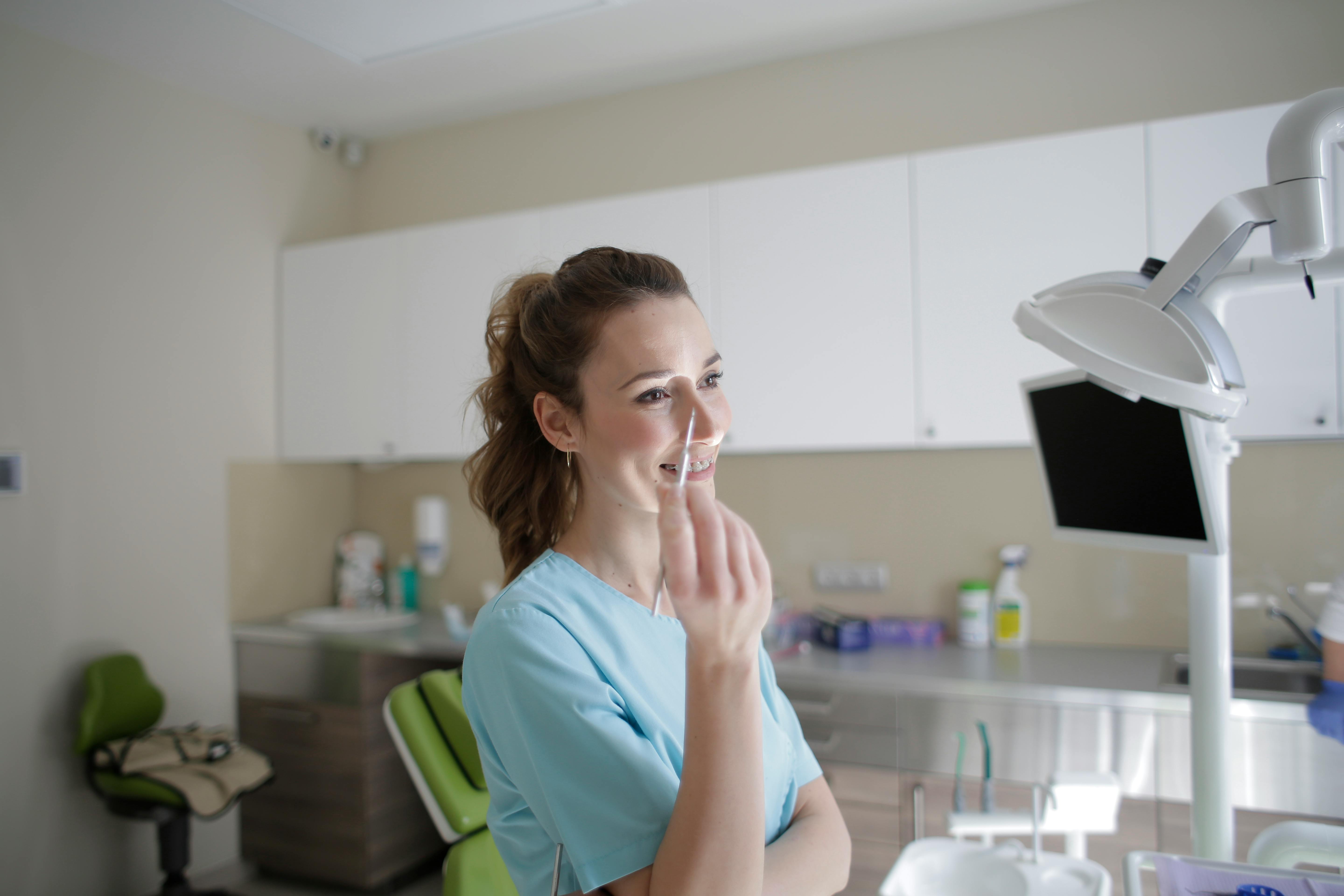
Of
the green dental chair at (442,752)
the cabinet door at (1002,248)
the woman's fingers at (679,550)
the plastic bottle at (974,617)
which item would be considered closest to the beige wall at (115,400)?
the green dental chair at (442,752)

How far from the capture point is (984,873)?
127cm

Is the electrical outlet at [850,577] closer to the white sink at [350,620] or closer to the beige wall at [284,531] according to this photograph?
the white sink at [350,620]

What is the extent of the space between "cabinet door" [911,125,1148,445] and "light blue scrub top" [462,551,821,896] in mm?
1483

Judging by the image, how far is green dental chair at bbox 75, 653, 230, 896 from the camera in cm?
247

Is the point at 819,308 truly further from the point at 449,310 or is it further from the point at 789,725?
the point at 789,725

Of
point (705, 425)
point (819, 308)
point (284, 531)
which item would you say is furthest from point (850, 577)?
point (284, 531)

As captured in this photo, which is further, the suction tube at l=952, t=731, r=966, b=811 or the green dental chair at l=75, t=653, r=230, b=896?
the green dental chair at l=75, t=653, r=230, b=896

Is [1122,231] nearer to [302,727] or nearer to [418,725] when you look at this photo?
[418,725]

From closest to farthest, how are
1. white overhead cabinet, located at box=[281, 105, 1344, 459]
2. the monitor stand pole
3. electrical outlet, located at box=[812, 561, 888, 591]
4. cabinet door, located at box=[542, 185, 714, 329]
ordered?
the monitor stand pole < white overhead cabinet, located at box=[281, 105, 1344, 459] < cabinet door, located at box=[542, 185, 714, 329] < electrical outlet, located at box=[812, 561, 888, 591]

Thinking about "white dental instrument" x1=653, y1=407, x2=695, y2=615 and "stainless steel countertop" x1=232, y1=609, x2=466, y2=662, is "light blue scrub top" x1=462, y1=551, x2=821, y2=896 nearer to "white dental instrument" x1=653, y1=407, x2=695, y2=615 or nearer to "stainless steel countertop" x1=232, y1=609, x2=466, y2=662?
"white dental instrument" x1=653, y1=407, x2=695, y2=615

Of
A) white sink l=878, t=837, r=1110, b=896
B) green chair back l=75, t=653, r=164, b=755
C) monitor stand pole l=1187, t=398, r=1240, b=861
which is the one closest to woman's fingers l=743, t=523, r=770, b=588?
white sink l=878, t=837, r=1110, b=896

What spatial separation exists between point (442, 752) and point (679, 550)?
1.27m

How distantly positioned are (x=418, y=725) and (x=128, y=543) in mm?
1629

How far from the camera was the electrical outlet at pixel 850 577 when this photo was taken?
2.76 meters
